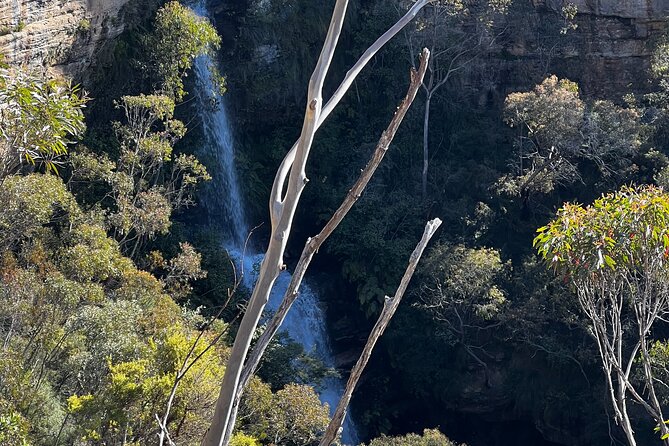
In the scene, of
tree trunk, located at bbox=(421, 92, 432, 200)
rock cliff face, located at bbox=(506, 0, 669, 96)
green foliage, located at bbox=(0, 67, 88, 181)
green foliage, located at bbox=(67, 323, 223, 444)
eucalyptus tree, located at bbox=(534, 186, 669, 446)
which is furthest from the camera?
rock cliff face, located at bbox=(506, 0, 669, 96)

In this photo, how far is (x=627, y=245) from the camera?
8.01 metres

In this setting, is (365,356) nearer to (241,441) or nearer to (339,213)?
(339,213)

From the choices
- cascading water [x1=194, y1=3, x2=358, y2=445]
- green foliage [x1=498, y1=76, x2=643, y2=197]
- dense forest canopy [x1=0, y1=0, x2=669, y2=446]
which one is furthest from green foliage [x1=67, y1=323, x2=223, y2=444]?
green foliage [x1=498, y1=76, x2=643, y2=197]

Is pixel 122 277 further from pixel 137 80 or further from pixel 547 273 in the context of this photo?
pixel 547 273

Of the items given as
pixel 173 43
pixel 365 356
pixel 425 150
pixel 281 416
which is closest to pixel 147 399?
pixel 281 416

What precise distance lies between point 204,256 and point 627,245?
1116cm

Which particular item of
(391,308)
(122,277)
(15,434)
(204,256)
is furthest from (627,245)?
(204,256)

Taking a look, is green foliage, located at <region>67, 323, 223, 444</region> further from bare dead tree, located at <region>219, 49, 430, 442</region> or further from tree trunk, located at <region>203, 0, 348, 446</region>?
tree trunk, located at <region>203, 0, 348, 446</region>

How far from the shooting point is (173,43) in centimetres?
1864

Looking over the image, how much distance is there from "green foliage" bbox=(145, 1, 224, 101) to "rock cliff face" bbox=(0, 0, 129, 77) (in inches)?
32.2

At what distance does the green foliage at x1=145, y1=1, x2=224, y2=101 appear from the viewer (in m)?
18.5

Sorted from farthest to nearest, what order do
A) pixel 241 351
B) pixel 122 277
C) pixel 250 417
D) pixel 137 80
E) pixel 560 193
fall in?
pixel 560 193, pixel 137 80, pixel 122 277, pixel 250 417, pixel 241 351

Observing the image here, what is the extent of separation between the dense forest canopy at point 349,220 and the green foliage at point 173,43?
5 centimetres

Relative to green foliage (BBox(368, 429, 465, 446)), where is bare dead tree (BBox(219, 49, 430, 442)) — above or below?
above
